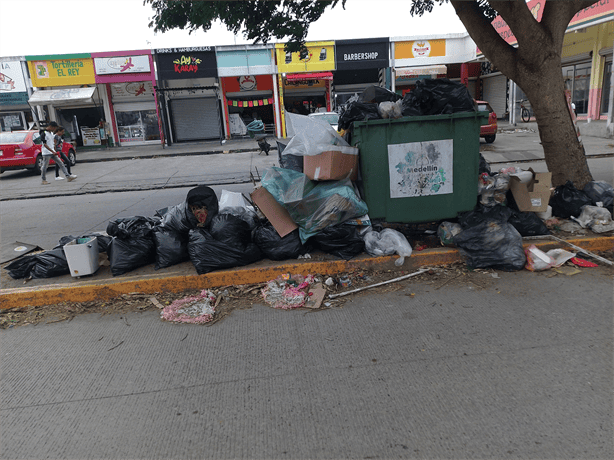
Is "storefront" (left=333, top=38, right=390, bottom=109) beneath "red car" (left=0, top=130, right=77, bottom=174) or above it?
above

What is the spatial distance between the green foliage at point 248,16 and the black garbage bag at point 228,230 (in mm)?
3423

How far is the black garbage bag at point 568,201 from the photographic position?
5195 millimetres

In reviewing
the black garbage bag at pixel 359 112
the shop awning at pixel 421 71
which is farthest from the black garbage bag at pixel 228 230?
the shop awning at pixel 421 71

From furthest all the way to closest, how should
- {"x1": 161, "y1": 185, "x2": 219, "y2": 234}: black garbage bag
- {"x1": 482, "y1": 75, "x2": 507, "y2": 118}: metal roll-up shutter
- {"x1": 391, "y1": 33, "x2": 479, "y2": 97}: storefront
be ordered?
{"x1": 482, "y1": 75, "x2": 507, "y2": 118}: metal roll-up shutter
{"x1": 391, "y1": 33, "x2": 479, "y2": 97}: storefront
{"x1": 161, "y1": 185, "x2": 219, "y2": 234}: black garbage bag

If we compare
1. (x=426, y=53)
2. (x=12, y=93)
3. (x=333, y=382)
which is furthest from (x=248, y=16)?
(x=12, y=93)

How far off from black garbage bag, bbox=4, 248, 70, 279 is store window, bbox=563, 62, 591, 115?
20735 mm

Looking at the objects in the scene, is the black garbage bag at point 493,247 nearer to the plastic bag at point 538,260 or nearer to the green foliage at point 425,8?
the plastic bag at point 538,260

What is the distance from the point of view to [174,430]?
2422mm

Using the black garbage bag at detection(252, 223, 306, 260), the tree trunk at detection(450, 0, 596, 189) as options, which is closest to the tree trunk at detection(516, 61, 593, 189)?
the tree trunk at detection(450, 0, 596, 189)

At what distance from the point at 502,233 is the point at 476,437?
2.69 meters

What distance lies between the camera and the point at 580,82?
18.9 metres

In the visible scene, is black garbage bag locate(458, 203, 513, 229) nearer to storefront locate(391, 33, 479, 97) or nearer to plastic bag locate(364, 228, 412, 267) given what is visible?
plastic bag locate(364, 228, 412, 267)

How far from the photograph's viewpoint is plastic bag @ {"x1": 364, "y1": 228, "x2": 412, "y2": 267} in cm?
454

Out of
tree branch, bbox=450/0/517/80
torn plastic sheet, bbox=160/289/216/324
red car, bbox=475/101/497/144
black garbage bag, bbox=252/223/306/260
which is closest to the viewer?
torn plastic sheet, bbox=160/289/216/324
